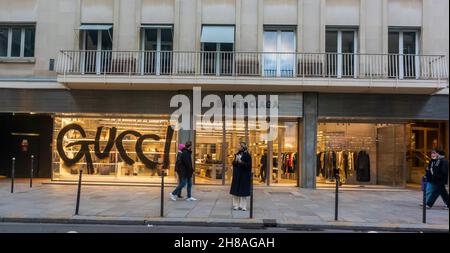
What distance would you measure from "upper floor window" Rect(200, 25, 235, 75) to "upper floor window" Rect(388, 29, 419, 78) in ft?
21.1

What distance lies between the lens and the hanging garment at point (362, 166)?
63.5 ft

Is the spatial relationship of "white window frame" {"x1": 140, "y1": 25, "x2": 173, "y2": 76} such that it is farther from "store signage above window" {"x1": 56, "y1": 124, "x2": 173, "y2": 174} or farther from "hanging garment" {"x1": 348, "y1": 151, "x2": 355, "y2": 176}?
"hanging garment" {"x1": 348, "y1": 151, "x2": 355, "y2": 176}

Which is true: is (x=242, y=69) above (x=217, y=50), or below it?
below

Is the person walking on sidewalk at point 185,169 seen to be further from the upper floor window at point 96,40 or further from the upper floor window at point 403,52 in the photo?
the upper floor window at point 403,52

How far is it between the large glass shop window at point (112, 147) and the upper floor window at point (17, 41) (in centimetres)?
311

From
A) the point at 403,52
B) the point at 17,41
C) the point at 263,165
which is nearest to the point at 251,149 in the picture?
the point at 263,165

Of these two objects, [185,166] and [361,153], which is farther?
[361,153]

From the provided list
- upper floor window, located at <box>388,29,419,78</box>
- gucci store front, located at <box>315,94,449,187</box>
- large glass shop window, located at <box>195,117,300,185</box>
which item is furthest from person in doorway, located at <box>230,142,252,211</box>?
upper floor window, located at <box>388,29,419,78</box>

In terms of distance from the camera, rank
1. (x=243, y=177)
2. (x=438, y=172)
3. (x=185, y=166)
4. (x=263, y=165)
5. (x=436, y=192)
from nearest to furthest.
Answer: (x=243, y=177) → (x=438, y=172) → (x=436, y=192) → (x=185, y=166) → (x=263, y=165)

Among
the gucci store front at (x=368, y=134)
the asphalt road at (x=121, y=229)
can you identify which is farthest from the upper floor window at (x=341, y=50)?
the asphalt road at (x=121, y=229)

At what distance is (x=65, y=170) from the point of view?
1927 centimetres

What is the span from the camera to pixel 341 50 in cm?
1866

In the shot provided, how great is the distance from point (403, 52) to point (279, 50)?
5070 mm

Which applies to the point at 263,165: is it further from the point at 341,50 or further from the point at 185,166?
the point at 185,166
